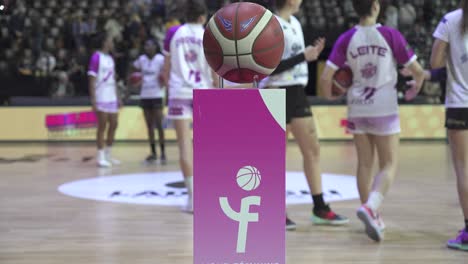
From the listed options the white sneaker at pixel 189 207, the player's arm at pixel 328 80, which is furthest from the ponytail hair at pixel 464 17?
the white sneaker at pixel 189 207

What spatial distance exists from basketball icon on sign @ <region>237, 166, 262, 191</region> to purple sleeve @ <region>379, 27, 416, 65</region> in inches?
80.5

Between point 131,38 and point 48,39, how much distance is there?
2023 millimetres

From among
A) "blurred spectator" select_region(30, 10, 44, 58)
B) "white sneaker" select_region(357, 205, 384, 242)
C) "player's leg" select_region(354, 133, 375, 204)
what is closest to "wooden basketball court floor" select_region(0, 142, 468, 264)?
"white sneaker" select_region(357, 205, 384, 242)

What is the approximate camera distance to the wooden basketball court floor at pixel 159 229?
12.8ft

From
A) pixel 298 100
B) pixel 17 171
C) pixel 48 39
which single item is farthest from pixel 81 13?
pixel 298 100

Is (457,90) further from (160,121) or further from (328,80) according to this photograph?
(160,121)

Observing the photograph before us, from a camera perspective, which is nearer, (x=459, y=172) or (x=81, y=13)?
(x=459, y=172)

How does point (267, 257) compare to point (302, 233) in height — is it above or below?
above

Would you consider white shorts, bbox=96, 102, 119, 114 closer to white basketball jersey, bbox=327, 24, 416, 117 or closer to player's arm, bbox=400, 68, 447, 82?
white basketball jersey, bbox=327, 24, 416, 117

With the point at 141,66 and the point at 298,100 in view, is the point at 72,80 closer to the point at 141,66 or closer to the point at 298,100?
the point at 141,66

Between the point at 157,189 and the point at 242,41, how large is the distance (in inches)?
159

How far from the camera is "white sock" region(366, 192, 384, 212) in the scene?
4.31m

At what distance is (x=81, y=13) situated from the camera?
16.0 m

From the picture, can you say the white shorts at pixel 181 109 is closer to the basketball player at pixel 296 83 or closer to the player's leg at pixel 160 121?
the basketball player at pixel 296 83
